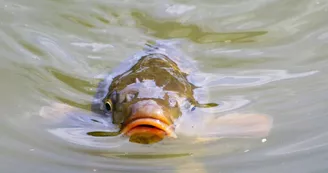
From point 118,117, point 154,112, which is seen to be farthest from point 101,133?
point 154,112

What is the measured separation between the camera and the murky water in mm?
4148

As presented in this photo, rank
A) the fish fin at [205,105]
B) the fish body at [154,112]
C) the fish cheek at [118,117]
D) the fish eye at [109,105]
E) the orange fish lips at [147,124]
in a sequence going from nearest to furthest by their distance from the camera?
the orange fish lips at [147,124]
the fish body at [154,112]
the fish cheek at [118,117]
the fish eye at [109,105]
the fish fin at [205,105]

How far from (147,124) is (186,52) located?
6.90 ft

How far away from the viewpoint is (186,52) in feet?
19.5

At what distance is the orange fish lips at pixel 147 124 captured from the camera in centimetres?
397

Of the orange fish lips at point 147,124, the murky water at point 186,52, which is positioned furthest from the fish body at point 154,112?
the murky water at point 186,52

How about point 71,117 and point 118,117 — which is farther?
point 71,117

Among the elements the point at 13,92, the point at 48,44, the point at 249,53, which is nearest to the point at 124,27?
the point at 48,44

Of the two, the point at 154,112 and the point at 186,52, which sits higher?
the point at 186,52

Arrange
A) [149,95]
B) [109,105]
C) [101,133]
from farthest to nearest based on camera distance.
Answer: [109,105]
[101,133]
[149,95]

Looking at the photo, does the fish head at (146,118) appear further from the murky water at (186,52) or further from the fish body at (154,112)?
the murky water at (186,52)

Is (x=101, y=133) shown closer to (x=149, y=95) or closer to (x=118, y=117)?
(x=118, y=117)

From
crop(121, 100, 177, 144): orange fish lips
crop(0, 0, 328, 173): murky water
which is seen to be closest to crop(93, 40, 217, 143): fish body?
crop(121, 100, 177, 144): orange fish lips

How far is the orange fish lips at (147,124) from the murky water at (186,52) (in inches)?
4.8
